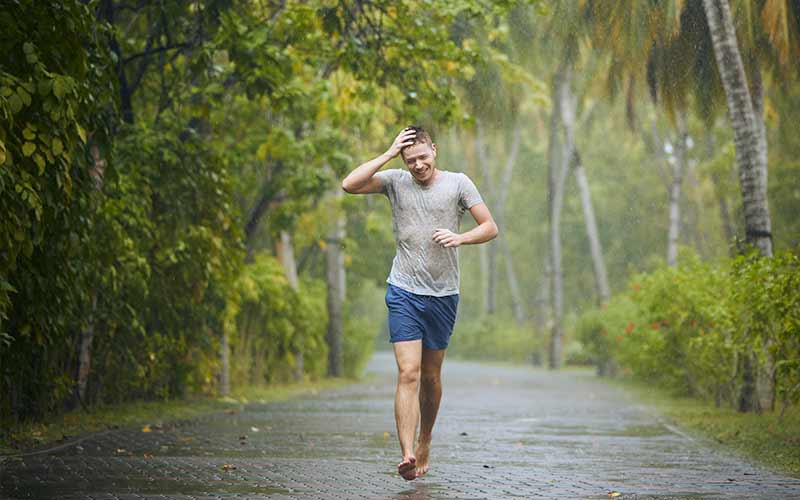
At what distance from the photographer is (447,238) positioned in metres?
7.89

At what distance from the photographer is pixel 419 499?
7.35 m

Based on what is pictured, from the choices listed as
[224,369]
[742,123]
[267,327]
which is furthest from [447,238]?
[267,327]

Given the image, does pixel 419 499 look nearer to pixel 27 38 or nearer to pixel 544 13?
pixel 27 38

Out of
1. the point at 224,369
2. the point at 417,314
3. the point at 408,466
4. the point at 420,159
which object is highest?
the point at 420,159

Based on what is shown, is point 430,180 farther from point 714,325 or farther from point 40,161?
point 714,325

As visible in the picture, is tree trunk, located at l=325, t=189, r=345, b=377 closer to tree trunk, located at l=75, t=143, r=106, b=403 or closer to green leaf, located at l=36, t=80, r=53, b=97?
tree trunk, located at l=75, t=143, r=106, b=403

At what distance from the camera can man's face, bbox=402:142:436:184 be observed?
8.08 metres

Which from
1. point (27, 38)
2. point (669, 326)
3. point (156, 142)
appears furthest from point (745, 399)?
point (27, 38)

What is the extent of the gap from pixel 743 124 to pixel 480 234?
7.89m

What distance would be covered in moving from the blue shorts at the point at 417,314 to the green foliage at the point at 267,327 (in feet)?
37.0

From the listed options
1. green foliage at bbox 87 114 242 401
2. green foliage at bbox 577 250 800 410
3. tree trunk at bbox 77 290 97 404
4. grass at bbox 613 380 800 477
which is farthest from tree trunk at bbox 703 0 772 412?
tree trunk at bbox 77 290 97 404

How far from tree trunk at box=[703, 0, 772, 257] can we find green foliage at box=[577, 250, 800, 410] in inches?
22.3

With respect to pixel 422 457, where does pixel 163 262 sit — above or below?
above

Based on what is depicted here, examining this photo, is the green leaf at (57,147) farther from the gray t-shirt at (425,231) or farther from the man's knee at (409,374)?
the man's knee at (409,374)
